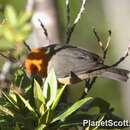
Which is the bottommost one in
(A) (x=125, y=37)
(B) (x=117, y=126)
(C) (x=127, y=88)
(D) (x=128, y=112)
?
(D) (x=128, y=112)

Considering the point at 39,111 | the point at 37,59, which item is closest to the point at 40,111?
the point at 39,111

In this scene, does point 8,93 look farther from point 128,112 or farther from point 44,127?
point 128,112

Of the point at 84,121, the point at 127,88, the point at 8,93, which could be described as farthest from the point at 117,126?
the point at 127,88

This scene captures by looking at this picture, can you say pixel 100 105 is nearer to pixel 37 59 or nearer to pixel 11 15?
pixel 37 59

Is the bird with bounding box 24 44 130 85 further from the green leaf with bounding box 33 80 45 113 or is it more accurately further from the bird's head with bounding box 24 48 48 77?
the green leaf with bounding box 33 80 45 113

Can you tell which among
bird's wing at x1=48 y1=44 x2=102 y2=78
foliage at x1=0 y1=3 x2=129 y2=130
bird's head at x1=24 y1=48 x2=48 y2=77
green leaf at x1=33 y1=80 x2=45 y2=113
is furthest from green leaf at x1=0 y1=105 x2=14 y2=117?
bird's wing at x1=48 y1=44 x2=102 y2=78

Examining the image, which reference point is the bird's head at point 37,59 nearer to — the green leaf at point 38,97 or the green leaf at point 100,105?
the green leaf at point 100,105
